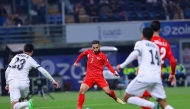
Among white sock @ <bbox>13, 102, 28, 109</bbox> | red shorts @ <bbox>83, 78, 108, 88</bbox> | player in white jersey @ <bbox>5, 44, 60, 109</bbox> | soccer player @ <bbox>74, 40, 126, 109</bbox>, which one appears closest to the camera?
white sock @ <bbox>13, 102, 28, 109</bbox>

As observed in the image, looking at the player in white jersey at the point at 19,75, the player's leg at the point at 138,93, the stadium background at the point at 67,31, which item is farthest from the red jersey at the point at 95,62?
the stadium background at the point at 67,31

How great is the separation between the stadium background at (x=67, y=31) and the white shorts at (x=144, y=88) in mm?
26618

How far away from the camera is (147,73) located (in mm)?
15227

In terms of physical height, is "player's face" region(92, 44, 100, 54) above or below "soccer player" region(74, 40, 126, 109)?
above

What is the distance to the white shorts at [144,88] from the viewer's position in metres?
15.3

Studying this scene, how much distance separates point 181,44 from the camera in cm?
4588

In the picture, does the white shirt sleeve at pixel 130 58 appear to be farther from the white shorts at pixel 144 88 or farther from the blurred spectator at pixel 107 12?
the blurred spectator at pixel 107 12

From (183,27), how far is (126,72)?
212 inches

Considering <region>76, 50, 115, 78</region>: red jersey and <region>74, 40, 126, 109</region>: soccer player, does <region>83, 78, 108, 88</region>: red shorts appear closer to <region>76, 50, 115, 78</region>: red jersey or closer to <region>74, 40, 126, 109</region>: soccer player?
<region>74, 40, 126, 109</region>: soccer player

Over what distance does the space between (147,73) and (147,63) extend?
8.9 inches

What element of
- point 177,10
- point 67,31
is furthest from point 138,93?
point 177,10

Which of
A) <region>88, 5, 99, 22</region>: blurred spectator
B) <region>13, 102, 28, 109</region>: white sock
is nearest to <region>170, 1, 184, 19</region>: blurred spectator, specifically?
<region>88, 5, 99, 22</region>: blurred spectator

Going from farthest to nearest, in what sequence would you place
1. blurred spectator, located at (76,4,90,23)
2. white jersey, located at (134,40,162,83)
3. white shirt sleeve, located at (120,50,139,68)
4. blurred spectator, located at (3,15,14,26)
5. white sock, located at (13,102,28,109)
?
blurred spectator, located at (76,4,90,23), blurred spectator, located at (3,15,14,26), white sock, located at (13,102,28,109), white jersey, located at (134,40,162,83), white shirt sleeve, located at (120,50,139,68)

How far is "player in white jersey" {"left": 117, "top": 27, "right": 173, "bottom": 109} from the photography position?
1523 centimetres
